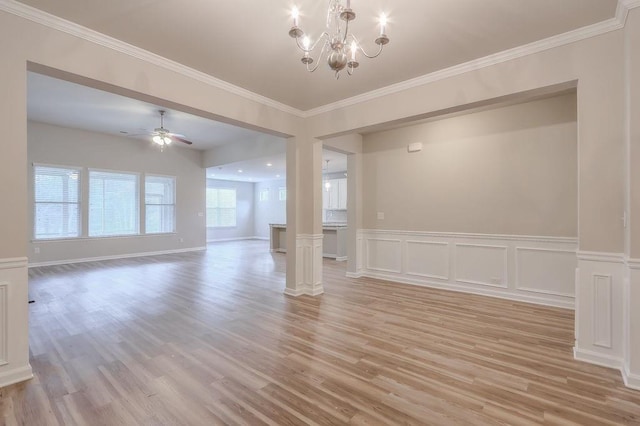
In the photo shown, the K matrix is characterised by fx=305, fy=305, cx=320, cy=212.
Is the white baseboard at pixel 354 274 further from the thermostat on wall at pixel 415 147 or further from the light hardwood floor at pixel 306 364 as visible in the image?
the thermostat on wall at pixel 415 147

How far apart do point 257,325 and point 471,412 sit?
225cm

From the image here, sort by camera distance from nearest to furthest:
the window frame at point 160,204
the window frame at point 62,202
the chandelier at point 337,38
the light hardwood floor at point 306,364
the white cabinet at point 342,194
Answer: the chandelier at point 337,38 → the light hardwood floor at point 306,364 → the window frame at point 62,202 → the window frame at point 160,204 → the white cabinet at point 342,194

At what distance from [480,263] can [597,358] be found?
2194mm

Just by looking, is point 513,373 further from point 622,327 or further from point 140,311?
point 140,311

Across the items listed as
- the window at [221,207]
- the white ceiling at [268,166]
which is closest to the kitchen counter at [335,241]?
the white ceiling at [268,166]

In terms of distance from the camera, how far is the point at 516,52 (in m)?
2.92

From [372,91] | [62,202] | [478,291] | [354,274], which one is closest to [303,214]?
[354,274]

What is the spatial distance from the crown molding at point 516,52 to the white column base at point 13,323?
12.6 ft

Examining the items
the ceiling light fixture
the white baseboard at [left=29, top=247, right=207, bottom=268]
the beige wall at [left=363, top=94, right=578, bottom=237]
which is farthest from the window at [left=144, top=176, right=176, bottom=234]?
the beige wall at [left=363, top=94, right=578, bottom=237]

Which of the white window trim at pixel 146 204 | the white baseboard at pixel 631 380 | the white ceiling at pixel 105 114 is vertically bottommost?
the white baseboard at pixel 631 380

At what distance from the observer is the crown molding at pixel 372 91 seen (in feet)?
7.64

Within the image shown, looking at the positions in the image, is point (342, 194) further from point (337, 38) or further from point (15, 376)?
point (15, 376)

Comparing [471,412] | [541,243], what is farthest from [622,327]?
[541,243]

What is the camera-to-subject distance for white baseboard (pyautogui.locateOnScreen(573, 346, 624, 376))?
8.10 ft
